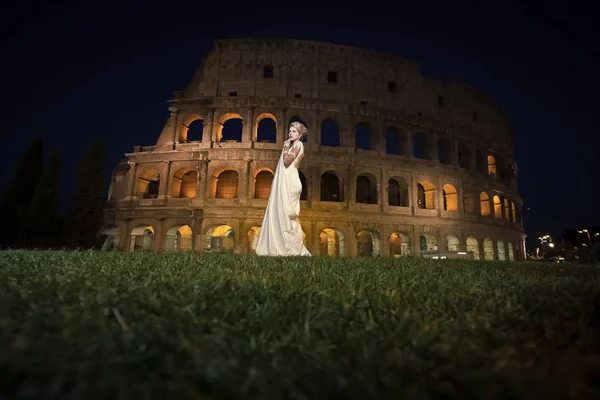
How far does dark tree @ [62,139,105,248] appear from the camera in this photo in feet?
60.9

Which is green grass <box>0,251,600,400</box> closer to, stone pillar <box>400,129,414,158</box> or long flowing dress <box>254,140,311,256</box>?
long flowing dress <box>254,140,311,256</box>

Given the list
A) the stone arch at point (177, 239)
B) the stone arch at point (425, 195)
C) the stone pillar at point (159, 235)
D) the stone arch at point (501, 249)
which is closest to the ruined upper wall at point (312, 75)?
the stone arch at point (425, 195)

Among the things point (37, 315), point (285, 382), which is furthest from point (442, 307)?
point (37, 315)

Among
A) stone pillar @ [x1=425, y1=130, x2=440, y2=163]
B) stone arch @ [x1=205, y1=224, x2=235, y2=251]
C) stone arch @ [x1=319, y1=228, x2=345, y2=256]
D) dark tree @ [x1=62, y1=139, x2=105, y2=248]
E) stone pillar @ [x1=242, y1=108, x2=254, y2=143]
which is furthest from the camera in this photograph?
stone pillar @ [x1=425, y1=130, x2=440, y2=163]

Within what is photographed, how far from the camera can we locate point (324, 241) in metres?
27.0

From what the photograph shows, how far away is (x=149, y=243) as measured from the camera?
25.4 m

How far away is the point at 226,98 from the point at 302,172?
7.95m

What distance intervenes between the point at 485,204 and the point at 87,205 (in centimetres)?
3030

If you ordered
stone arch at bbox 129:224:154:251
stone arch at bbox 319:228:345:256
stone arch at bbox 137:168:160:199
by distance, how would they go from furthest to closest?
stone arch at bbox 319:228:345:256, stone arch at bbox 129:224:154:251, stone arch at bbox 137:168:160:199

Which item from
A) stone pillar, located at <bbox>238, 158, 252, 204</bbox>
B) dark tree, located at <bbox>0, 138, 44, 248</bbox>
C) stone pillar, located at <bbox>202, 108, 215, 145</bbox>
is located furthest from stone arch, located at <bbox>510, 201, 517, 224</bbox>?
dark tree, located at <bbox>0, 138, 44, 248</bbox>

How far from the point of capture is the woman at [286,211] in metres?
9.77

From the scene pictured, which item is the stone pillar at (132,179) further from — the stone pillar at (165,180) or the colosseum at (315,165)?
the stone pillar at (165,180)

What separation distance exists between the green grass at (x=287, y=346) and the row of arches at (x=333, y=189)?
Answer: 2119cm

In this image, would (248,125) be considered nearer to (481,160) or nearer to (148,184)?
(148,184)
